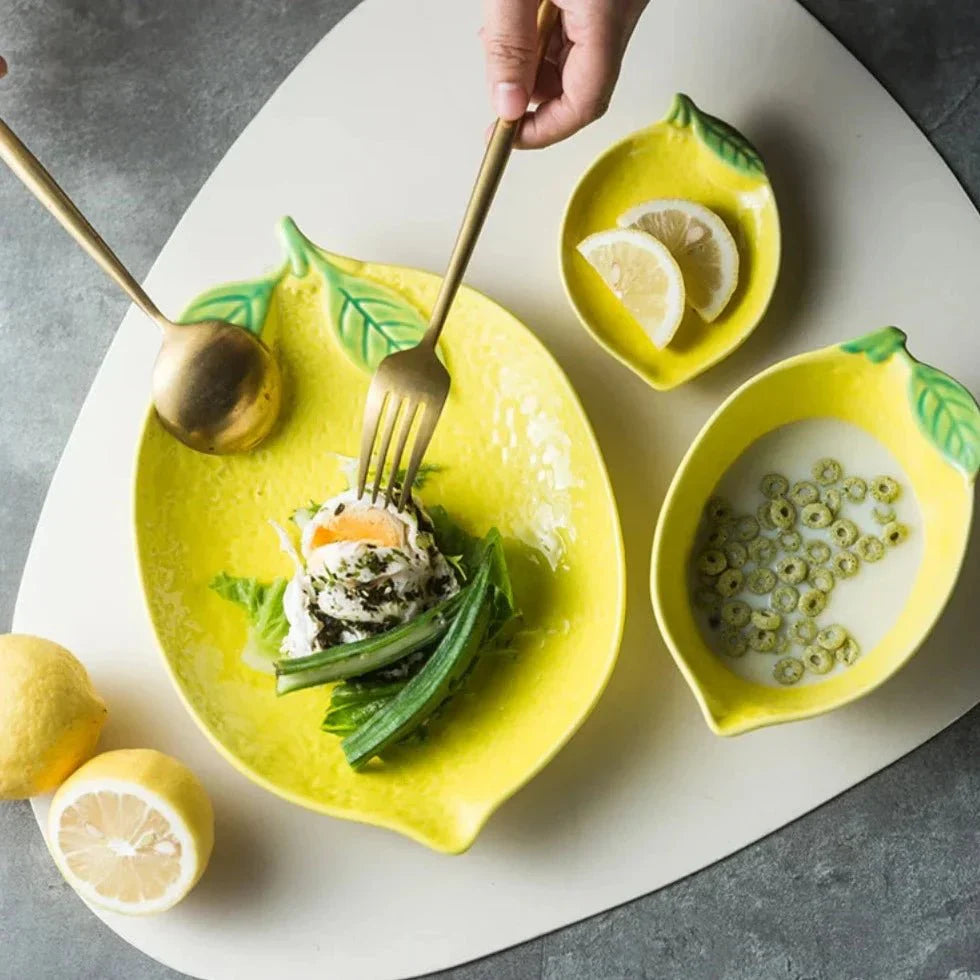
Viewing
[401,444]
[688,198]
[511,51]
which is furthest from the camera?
[688,198]

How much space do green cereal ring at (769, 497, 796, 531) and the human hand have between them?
54cm

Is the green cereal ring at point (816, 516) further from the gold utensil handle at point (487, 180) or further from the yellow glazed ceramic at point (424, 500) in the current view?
Answer: the gold utensil handle at point (487, 180)

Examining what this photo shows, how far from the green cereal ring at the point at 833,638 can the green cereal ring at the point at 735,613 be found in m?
0.09

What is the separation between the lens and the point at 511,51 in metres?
1.42

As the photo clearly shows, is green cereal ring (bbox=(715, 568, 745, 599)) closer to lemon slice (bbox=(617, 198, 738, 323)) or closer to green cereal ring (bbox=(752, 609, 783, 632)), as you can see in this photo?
green cereal ring (bbox=(752, 609, 783, 632))

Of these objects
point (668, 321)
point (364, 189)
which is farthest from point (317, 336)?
point (668, 321)

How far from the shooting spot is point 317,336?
1666mm

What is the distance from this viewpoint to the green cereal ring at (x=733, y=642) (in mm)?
1580

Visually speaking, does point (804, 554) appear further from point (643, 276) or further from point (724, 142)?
point (724, 142)

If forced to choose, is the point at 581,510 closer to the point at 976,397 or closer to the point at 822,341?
the point at 822,341

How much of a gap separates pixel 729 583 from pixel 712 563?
3 centimetres

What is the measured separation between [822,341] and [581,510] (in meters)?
0.40

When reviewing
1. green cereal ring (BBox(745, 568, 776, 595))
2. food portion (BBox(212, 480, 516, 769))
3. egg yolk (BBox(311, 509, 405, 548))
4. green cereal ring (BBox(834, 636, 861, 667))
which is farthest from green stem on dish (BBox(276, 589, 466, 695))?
green cereal ring (BBox(834, 636, 861, 667))

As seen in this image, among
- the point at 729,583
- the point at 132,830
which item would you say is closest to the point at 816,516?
the point at 729,583
